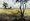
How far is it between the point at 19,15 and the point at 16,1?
0.45 metres

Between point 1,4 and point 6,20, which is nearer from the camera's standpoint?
point 6,20

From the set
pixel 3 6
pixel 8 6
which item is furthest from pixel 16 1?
pixel 3 6

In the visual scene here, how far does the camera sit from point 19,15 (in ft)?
3.64

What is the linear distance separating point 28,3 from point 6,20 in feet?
2.25

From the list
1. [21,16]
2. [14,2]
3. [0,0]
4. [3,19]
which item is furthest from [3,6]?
[21,16]

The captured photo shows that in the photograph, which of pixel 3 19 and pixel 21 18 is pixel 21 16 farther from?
pixel 3 19

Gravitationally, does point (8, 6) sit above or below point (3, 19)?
above

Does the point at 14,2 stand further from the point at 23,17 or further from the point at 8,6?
the point at 23,17

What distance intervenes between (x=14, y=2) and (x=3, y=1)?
277 millimetres

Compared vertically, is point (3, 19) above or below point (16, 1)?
below

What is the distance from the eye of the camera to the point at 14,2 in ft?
4.85

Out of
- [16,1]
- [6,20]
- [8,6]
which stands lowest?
[6,20]

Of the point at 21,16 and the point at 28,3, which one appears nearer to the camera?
the point at 21,16

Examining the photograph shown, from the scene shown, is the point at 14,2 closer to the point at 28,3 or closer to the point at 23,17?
the point at 28,3
